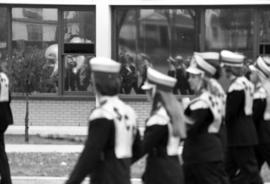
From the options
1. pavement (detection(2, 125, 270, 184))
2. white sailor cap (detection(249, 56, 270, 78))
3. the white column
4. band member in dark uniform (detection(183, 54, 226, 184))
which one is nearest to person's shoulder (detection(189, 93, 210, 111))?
band member in dark uniform (detection(183, 54, 226, 184))

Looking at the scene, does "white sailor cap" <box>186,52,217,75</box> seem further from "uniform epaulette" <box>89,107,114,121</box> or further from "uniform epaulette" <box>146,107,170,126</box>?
"uniform epaulette" <box>89,107,114,121</box>

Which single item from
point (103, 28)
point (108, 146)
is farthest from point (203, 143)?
point (103, 28)

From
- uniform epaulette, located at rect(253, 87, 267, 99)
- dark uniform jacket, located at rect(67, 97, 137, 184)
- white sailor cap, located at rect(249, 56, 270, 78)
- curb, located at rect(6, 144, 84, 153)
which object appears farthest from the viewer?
curb, located at rect(6, 144, 84, 153)

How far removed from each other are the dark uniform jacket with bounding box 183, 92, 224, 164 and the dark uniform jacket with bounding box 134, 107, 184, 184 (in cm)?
80

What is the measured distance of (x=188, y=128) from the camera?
7914 millimetres

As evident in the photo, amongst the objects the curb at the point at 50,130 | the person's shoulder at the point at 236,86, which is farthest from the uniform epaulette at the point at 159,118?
the curb at the point at 50,130

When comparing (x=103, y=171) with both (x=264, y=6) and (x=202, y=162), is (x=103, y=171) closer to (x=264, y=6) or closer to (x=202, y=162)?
(x=202, y=162)

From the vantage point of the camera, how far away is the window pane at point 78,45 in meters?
19.1

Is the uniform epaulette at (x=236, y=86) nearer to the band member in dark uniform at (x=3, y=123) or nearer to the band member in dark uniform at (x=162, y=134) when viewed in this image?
the band member in dark uniform at (x=162, y=134)

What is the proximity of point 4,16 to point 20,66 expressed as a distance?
2.68 meters

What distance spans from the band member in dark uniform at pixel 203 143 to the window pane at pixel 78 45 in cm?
1110

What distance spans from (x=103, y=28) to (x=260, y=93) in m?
8.88

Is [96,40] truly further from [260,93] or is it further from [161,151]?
[161,151]

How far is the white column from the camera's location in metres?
18.5
